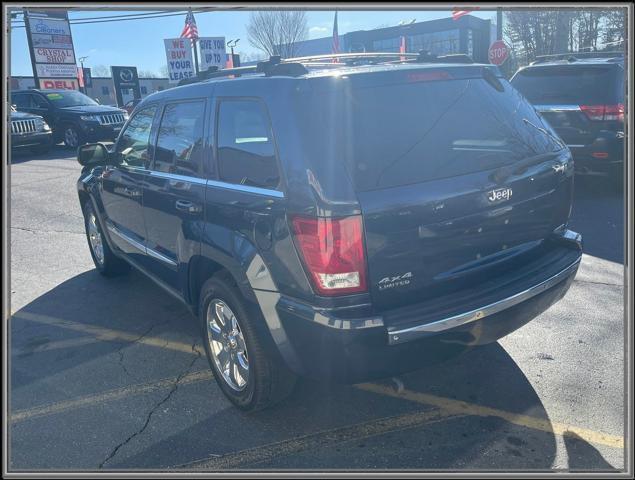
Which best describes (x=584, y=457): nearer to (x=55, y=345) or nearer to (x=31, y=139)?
(x=55, y=345)

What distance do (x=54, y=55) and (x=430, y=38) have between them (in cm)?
2741

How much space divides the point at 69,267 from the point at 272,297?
4.25 meters

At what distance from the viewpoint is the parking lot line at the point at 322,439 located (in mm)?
2949

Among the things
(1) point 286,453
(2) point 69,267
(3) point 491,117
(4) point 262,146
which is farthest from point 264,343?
(2) point 69,267

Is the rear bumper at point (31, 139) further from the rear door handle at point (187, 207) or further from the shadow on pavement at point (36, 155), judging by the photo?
the rear door handle at point (187, 207)

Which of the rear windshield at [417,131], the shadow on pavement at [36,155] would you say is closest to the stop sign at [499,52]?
the shadow on pavement at [36,155]

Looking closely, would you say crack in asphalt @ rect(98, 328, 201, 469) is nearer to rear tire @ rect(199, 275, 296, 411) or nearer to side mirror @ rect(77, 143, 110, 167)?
rear tire @ rect(199, 275, 296, 411)

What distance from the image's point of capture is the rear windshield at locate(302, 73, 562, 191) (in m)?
2.70

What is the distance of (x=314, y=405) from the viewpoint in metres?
3.41

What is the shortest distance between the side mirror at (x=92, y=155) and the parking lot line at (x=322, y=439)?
120 inches

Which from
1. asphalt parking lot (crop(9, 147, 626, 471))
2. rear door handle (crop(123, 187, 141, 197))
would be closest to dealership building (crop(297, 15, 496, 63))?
rear door handle (crop(123, 187, 141, 197))

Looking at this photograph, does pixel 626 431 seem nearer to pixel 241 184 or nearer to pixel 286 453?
pixel 286 453

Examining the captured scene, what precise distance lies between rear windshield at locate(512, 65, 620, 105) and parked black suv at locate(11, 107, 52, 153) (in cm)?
1287

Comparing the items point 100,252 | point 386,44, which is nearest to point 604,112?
point 100,252
